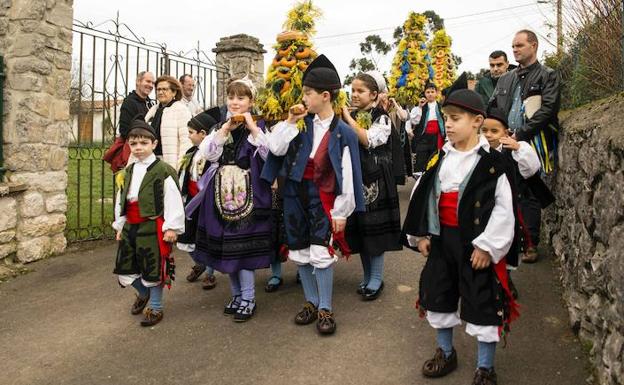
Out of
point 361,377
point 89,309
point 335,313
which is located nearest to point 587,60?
point 335,313

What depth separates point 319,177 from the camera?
3811mm

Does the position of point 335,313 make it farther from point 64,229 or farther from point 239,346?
point 64,229

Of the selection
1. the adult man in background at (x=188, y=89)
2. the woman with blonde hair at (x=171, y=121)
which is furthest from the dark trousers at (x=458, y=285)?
the adult man in background at (x=188, y=89)

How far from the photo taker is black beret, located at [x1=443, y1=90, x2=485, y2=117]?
9.67ft

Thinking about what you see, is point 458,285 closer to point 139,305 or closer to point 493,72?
point 139,305

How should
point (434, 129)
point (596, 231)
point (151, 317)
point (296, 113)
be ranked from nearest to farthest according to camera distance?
point (596, 231), point (296, 113), point (151, 317), point (434, 129)

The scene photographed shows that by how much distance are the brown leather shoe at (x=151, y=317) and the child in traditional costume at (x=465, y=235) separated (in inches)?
83.6

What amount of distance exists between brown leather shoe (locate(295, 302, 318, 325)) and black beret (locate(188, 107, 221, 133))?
1809mm

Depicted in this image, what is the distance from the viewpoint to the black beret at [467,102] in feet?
9.67

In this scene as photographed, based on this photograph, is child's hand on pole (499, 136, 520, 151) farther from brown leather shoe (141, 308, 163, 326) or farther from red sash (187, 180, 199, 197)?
brown leather shoe (141, 308, 163, 326)

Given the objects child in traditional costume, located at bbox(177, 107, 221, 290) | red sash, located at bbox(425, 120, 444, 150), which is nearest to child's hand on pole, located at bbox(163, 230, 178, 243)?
child in traditional costume, located at bbox(177, 107, 221, 290)

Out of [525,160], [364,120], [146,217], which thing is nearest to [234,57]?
[364,120]

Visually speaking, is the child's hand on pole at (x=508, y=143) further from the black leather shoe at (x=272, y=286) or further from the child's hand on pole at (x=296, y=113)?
the black leather shoe at (x=272, y=286)

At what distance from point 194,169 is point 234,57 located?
5.55m
